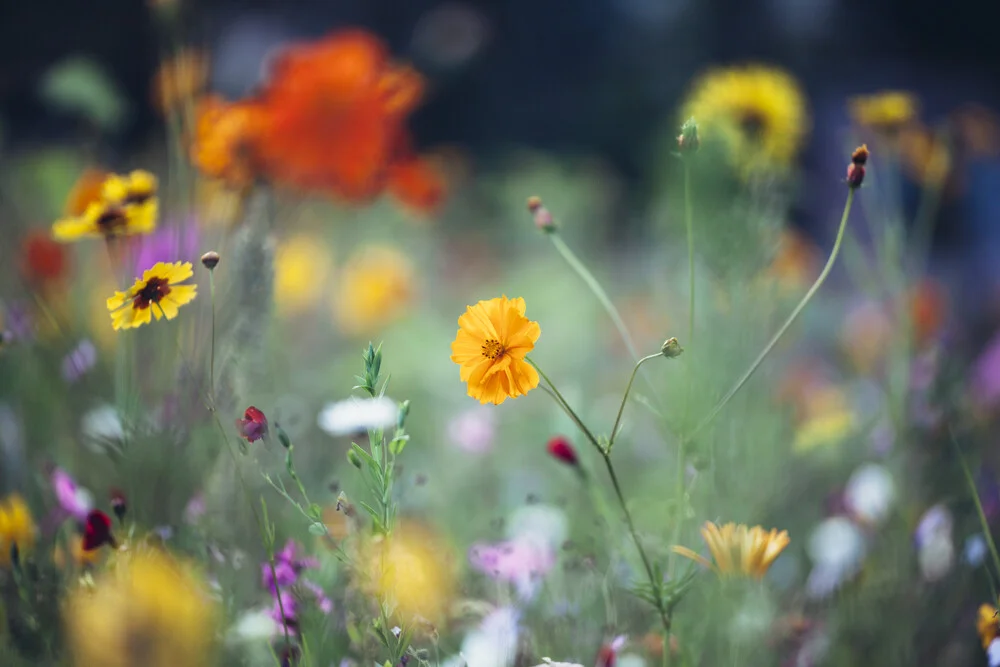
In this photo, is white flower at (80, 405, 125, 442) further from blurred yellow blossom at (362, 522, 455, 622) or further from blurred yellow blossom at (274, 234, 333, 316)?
blurred yellow blossom at (274, 234, 333, 316)

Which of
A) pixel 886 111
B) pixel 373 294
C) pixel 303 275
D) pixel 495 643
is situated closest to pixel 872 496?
pixel 886 111

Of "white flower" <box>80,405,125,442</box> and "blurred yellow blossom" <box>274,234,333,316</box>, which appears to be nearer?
"white flower" <box>80,405,125,442</box>

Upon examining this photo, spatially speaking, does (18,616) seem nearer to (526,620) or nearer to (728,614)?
(526,620)

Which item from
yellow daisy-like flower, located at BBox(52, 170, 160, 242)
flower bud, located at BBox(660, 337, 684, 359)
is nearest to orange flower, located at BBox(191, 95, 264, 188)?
yellow daisy-like flower, located at BBox(52, 170, 160, 242)

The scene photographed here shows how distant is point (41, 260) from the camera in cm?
102

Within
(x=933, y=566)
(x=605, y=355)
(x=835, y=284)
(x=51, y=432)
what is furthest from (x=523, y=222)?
(x=933, y=566)

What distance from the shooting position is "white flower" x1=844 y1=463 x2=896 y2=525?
0.81m

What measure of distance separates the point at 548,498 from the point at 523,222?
1.05 m

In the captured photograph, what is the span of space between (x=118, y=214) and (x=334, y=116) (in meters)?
0.31

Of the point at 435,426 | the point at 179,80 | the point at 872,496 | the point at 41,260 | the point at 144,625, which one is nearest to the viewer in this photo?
the point at 144,625

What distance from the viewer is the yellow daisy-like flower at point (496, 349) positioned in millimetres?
443

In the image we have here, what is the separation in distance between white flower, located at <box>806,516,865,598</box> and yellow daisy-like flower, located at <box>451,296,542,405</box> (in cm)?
48

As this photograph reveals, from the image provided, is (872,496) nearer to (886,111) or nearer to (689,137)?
(886,111)

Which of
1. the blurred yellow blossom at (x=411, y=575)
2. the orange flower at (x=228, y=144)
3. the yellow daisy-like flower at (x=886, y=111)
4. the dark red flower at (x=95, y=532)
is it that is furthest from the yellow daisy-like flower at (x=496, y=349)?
the yellow daisy-like flower at (x=886, y=111)
